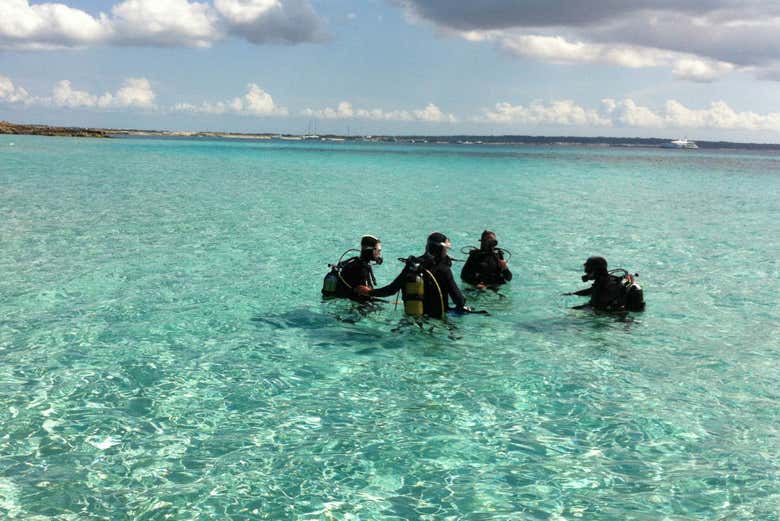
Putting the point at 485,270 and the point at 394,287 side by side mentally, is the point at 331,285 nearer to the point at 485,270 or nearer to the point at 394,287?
the point at 394,287

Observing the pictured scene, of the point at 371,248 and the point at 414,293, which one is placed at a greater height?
the point at 371,248

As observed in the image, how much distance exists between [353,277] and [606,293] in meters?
5.18

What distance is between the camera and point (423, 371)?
917 centimetres

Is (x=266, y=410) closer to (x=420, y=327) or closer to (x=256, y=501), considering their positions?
(x=256, y=501)

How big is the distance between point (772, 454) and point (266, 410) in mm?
6298

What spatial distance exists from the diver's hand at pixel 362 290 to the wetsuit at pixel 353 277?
0.08 m

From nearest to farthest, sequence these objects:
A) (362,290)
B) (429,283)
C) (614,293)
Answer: (429,283) → (362,290) → (614,293)

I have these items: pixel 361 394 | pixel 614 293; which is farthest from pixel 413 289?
pixel 614 293

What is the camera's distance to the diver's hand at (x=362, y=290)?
10766 millimetres

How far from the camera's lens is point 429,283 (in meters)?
10.3

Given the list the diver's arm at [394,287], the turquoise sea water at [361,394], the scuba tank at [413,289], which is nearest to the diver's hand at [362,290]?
the diver's arm at [394,287]

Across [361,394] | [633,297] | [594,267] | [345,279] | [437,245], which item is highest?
[437,245]

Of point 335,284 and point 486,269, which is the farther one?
point 486,269

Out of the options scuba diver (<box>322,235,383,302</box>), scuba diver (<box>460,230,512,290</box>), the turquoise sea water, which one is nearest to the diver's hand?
scuba diver (<box>322,235,383,302</box>)
